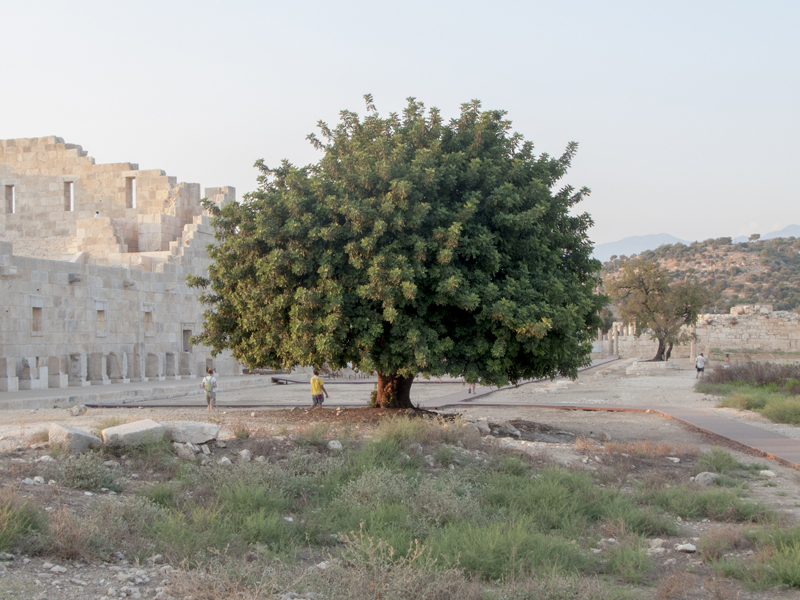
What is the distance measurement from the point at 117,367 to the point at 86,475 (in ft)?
64.8

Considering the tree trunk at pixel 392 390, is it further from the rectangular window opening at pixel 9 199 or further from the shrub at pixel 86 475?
the rectangular window opening at pixel 9 199

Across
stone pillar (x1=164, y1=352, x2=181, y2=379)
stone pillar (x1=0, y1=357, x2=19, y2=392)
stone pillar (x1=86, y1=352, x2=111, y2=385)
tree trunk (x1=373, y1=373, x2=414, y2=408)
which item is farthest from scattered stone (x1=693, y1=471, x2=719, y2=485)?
stone pillar (x1=164, y1=352, x2=181, y2=379)

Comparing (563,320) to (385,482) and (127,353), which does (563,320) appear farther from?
(127,353)

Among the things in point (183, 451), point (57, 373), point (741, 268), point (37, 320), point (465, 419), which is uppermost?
point (741, 268)

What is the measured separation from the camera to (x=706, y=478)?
1048 cm

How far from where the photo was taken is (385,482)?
335 inches

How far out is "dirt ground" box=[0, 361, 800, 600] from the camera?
5555 mm

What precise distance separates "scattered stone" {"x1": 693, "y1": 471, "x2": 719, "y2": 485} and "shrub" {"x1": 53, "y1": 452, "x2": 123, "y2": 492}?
8.11 m

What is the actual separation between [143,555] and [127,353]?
927 inches

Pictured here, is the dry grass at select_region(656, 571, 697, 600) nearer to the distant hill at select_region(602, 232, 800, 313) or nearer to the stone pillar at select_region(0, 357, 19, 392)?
the stone pillar at select_region(0, 357, 19, 392)

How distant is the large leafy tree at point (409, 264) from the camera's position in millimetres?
13391

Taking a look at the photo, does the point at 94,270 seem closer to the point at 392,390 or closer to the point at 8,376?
the point at 8,376

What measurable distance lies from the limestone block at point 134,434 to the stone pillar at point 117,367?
1737 cm

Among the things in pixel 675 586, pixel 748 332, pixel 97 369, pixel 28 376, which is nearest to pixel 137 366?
pixel 97 369
